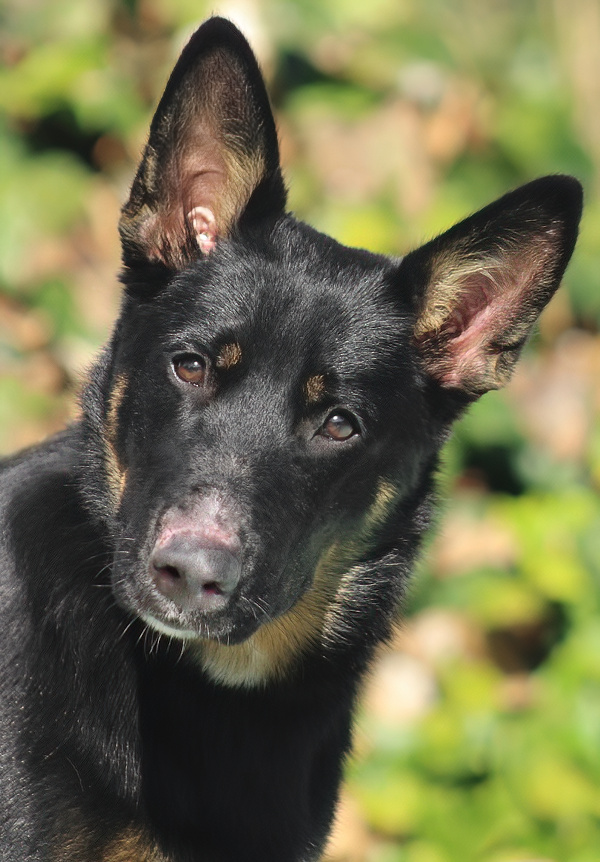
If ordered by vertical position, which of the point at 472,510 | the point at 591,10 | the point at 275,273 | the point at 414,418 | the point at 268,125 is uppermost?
the point at 591,10

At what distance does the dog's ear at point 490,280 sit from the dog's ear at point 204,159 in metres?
0.57

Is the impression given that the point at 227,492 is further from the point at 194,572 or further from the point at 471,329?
the point at 471,329

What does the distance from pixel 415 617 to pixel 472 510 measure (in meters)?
0.89

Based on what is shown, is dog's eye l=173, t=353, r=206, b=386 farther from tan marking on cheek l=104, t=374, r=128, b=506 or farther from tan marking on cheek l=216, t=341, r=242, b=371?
tan marking on cheek l=104, t=374, r=128, b=506

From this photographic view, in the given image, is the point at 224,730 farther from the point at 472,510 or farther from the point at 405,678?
the point at 472,510

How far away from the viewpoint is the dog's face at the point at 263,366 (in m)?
3.26

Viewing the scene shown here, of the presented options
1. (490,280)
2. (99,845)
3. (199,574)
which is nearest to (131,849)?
(99,845)

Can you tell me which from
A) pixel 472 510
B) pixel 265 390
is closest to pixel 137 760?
pixel 265 390

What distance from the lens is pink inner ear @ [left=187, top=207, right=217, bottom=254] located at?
3.77 metres

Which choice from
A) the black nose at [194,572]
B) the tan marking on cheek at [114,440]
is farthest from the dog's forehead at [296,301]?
the black nose at [194,572]

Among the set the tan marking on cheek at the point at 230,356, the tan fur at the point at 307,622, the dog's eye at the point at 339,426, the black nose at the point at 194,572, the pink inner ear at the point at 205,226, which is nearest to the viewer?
the black nose at the point at 194,572

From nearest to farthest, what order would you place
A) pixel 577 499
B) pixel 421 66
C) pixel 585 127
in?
1. pixel 577 499
2. pixel 421 66
3. pixel 585 127

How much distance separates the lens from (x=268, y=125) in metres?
3.57

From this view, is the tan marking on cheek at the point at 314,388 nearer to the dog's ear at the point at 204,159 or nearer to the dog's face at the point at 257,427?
the dog's face at the point at 257,427
